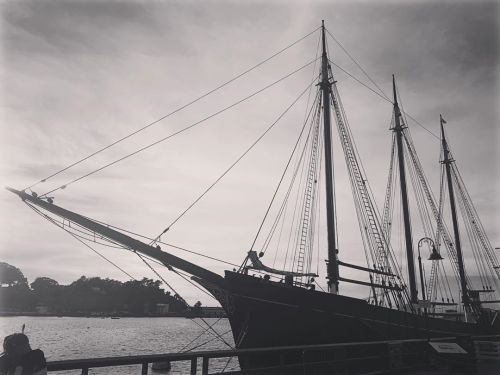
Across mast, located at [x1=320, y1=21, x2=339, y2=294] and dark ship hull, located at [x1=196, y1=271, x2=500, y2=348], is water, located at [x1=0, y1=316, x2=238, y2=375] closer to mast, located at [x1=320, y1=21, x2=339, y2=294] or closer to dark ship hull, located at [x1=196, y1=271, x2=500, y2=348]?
dark ship hull, located at [x1=196, y1=271, x2=500, y2=348]

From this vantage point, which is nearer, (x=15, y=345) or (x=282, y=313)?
(x=15, y=345)

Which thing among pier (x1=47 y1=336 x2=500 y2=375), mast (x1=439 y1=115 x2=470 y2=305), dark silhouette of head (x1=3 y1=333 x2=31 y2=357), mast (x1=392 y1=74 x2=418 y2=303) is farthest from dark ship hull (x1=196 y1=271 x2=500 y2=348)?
mast (x1=439 y1=115 x2=470 y2=305)

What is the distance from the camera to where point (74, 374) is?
35.1 metres

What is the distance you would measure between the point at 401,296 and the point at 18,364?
24113 millimetres

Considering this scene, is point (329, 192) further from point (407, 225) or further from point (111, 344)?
point (111, 344)

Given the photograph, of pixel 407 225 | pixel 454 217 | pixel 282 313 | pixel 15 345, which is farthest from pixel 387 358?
pixel 454 217

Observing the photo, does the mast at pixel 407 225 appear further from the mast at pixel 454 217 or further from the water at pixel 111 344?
the water at pixel 111 344


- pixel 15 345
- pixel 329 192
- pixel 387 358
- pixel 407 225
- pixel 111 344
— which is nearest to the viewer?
pixel 15 345

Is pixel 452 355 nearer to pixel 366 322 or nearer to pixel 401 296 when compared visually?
pixel 366 322

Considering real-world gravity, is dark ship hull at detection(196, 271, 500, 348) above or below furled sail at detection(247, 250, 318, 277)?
below

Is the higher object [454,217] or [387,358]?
[454,217]

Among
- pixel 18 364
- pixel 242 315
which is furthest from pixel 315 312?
pixel 18 364

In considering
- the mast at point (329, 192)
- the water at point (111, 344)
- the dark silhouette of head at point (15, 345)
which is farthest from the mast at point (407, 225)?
the dark silhouette of head at point (15, 345)

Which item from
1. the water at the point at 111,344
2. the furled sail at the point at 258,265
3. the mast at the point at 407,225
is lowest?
the water at the point at 111,344
